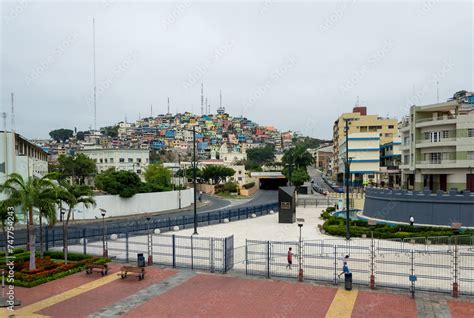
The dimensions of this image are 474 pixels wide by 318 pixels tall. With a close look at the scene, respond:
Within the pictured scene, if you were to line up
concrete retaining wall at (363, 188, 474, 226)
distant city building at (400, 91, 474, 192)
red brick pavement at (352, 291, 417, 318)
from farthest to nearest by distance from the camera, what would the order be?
distant city building at (400, 91, 474, 192)
concrete retaining wall at (363, 188, 474, 226)
red brick pavement at (352, 291, 417, 318)

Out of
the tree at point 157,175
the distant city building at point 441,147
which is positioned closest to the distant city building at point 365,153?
the distant city building at point 441,147

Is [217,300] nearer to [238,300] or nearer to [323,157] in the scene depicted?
[238,300]

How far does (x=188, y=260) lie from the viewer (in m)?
22.8

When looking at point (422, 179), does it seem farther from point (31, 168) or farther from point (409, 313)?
point (31, 168)

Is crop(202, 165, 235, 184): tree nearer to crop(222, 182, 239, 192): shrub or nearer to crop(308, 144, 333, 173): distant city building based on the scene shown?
crop(222, 182, 239, 192): shrub

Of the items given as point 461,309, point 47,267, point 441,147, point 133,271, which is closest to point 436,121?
point 441,147

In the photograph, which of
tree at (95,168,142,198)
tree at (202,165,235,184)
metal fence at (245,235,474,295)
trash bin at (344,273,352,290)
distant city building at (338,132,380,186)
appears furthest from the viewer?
tree at (202,165,235,184)

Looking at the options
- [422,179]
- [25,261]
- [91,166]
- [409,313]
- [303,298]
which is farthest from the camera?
[91,166]

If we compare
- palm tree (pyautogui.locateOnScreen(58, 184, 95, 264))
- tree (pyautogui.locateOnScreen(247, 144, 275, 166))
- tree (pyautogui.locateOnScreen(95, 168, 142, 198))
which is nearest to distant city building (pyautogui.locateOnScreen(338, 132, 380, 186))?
tree (pyautogui.locateOnScreen(95, 168, 142, 198))

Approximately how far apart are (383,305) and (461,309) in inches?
109

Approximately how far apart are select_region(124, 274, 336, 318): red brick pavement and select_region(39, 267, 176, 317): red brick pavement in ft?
5.14

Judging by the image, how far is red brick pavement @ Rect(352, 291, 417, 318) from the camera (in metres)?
14.5

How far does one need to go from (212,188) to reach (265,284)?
7197 centimetres

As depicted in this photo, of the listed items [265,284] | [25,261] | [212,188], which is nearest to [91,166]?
[212,188]
